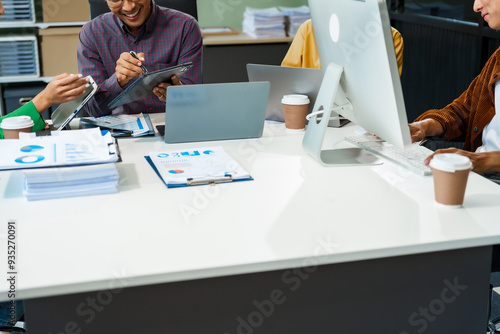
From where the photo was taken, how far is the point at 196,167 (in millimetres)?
1514

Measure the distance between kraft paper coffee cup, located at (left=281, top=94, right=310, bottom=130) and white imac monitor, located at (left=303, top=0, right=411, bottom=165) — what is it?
213 millimetres

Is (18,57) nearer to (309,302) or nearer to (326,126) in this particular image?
(326,126)

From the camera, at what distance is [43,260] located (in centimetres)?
104

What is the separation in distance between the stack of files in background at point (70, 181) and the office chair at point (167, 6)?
1.41 meters

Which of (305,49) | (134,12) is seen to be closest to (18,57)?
(134,12)

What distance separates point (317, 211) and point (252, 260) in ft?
0.86

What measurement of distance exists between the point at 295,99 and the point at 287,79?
0.25 ft

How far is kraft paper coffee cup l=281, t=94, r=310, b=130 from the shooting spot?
6.21ft

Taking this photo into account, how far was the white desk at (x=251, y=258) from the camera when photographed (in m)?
1.04

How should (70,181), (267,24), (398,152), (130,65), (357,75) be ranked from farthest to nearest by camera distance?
(267,24), (130,65), (398,152), (357,75), (70,181)

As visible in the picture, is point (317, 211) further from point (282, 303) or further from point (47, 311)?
point (47, 311)

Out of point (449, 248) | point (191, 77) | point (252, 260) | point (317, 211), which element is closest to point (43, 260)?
point (252, 260)

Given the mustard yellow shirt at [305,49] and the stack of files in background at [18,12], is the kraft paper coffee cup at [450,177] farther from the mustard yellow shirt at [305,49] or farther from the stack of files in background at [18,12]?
the stack of files in background at [18,12]

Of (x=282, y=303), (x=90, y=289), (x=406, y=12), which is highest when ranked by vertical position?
(x=406, y=12)
